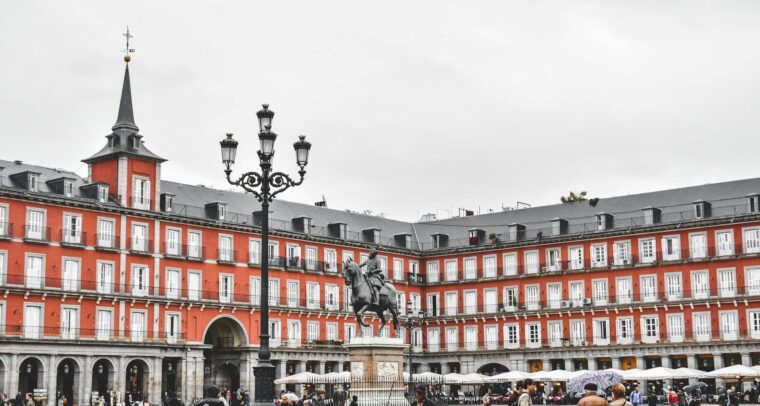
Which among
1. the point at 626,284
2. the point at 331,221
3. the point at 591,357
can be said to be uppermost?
the point at 331,221

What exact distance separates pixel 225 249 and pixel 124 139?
10.2 meters

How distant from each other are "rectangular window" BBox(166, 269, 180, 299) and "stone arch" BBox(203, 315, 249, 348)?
4259mm

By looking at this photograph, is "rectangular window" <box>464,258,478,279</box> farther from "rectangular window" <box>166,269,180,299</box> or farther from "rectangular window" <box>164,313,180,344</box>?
"rectangular window" <box>164,313,180,344</box>

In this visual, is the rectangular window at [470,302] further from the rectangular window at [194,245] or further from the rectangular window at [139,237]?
the rectangular window at [139,237]

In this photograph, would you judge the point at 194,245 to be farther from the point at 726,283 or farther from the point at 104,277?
the point at 726,283

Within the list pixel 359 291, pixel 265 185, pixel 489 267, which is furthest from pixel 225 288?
pixel 265 185

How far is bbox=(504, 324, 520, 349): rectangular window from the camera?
79.2 metres

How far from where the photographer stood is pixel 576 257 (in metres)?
76.9

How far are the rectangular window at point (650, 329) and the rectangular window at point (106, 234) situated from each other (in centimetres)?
3669

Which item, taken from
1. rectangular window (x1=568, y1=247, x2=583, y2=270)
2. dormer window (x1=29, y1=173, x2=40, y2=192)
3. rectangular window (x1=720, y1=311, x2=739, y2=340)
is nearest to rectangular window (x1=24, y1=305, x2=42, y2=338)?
dormer window (x1=29, y1=173, x2=40, y2=192)

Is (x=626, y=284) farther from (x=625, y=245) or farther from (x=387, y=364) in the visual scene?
(x=387, y=364)

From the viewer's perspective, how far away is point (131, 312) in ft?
211

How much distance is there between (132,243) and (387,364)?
115 ft

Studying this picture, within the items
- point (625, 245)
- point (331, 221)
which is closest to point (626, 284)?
point (625, 245)
